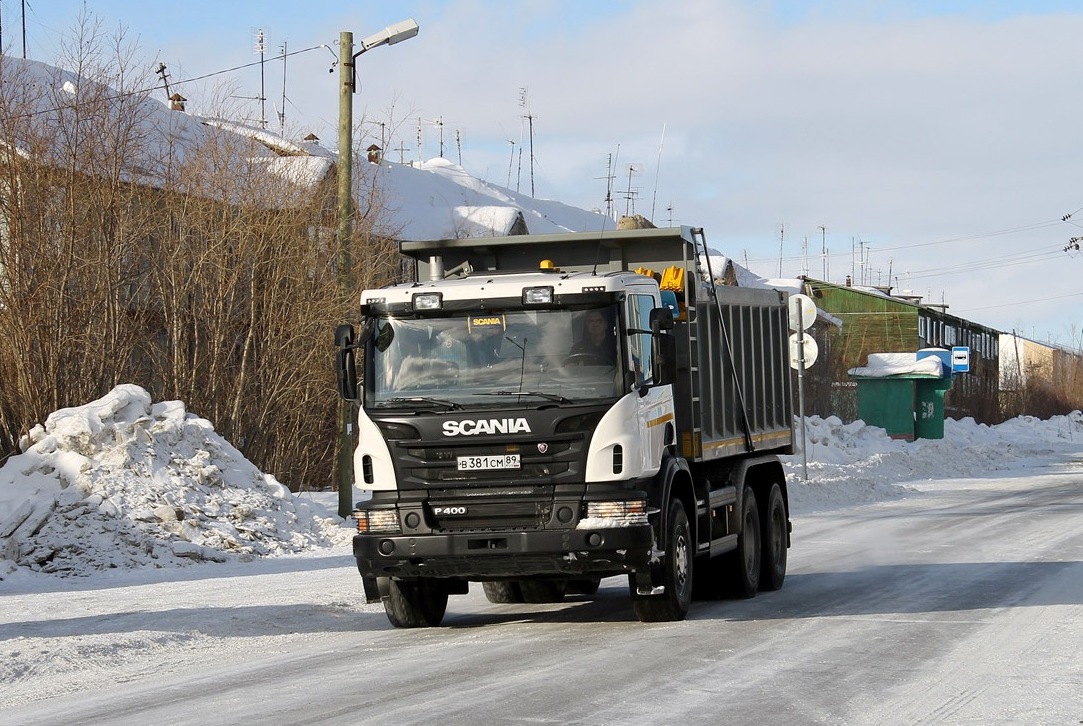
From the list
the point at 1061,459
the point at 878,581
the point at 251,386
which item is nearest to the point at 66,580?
the point at 878,581

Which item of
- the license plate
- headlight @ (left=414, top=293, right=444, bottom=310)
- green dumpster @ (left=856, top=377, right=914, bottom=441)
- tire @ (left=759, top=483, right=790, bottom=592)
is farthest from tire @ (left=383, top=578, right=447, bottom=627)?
green dumpster @ (left=856, top=377, right=914, bottom=441)

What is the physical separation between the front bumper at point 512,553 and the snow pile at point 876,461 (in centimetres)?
1610

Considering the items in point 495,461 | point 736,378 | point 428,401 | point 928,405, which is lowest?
point 495,461

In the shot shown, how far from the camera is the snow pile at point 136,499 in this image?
53.3 ft

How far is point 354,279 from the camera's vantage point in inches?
1110

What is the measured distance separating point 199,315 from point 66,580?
1122cm

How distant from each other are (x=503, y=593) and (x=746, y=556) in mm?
2341

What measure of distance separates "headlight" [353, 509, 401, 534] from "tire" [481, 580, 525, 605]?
3035mm

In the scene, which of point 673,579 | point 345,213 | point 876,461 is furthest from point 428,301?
point 876,461

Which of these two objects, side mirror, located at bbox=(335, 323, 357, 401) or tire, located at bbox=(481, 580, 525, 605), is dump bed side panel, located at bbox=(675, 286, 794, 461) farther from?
side mirror, located at bbox=(335, 323, 357, 401)

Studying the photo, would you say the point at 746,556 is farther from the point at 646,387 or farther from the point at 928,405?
the point at 928,405

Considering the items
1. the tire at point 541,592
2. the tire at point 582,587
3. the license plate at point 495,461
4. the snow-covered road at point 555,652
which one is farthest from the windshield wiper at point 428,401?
the tire at point 582,587

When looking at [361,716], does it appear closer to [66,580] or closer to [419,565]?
[419,565]

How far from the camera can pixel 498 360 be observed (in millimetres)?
11172
